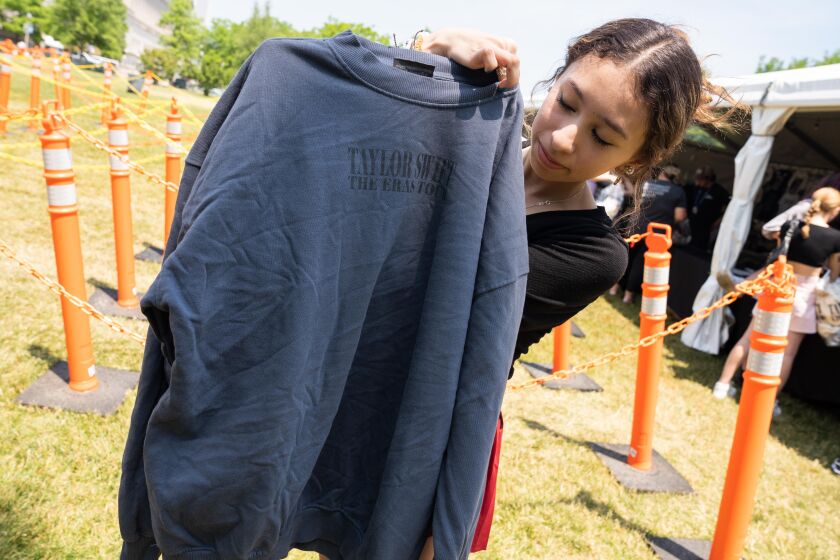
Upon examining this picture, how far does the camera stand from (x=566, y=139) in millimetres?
1393

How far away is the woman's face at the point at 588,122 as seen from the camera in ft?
4.58

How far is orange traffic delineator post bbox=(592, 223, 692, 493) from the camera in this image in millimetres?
3830

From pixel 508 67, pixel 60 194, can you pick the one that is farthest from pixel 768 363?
pixel 60 194

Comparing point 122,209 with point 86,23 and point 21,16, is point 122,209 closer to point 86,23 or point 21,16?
point 86,23

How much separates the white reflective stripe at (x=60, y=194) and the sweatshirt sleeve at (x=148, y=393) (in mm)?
2480

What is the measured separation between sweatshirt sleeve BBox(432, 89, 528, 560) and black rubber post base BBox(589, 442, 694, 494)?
3.19 meters

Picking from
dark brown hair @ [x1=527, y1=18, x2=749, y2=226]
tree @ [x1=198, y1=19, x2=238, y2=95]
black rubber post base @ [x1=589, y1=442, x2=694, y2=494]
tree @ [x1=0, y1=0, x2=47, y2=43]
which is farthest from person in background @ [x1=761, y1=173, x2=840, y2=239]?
tree @ [x1=0, y1=0, x2=47, y2=43]

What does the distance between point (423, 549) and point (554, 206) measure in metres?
0.86

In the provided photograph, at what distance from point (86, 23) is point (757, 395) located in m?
68.6

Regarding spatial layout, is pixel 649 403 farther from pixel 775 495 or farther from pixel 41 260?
pixel 41 260

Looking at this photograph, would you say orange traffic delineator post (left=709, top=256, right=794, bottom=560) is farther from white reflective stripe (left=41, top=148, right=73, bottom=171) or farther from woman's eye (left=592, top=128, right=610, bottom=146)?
white reflective stripe (left=41, top=148, right=73, bottom=171)

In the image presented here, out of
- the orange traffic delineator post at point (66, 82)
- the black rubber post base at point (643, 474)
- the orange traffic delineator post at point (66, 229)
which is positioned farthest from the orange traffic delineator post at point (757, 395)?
the orange traffic delineator post at point (66, 82)

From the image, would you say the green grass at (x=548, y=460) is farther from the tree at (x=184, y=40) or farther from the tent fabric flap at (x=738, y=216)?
the tree at (x=184, y=40)

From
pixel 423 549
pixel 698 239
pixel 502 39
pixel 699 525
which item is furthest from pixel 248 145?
pixel 698 239
